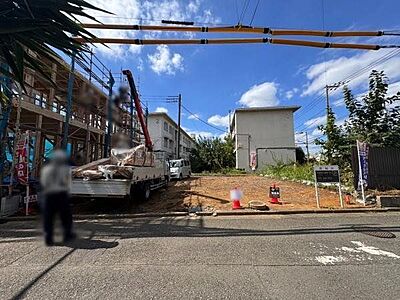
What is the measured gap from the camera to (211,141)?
1592 inches

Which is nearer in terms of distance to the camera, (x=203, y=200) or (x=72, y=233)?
(x=72, y=233)

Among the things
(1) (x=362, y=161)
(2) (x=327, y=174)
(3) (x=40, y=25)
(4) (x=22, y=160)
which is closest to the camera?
(3) (x=40, y=25)

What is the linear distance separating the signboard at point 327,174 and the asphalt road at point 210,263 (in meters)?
2.92

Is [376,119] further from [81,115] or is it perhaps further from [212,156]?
[212,156]

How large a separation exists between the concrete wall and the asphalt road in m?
27.8

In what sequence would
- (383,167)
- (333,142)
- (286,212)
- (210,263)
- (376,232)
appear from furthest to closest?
(333,142) → (383,167) → (286,212) → (376,232) → (210,263)

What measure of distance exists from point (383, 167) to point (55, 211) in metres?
14.0

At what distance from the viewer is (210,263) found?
5062 millimetres

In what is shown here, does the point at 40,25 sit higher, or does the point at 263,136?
the point at 263,136

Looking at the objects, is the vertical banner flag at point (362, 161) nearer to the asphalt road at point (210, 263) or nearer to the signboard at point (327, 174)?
the signboard at point (327, 174)

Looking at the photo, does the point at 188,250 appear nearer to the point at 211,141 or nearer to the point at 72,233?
the point at 72,233

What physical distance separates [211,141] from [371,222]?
32.4m

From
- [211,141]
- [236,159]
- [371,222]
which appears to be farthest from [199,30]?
[211,141]

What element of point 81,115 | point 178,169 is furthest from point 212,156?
point 81,115
